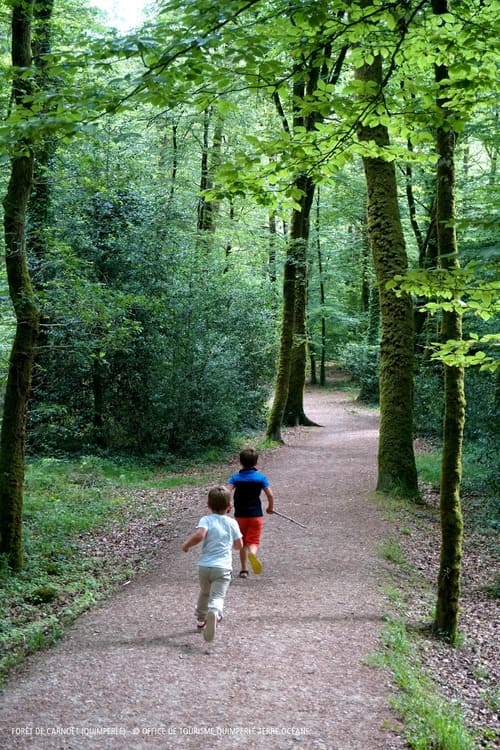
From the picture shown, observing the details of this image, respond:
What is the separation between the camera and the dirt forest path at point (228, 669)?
4.07 meters

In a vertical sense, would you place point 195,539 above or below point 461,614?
above

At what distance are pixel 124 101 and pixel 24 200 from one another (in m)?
3.38

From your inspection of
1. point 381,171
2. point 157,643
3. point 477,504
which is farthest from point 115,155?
point 157,643

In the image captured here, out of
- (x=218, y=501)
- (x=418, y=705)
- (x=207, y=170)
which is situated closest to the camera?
(x=418, y=705)

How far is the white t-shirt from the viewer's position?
17.9 ft

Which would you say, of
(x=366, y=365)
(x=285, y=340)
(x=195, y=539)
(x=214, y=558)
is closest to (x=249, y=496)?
(x=214, y=558)

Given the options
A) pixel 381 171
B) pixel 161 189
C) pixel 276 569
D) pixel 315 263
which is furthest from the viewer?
pixel 315 263

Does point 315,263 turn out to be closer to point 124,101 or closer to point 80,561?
point 80,561

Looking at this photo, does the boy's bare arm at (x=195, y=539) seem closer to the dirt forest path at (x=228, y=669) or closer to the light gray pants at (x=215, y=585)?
the light gray pants at (x=215, y=585)

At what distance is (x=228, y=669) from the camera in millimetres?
4965

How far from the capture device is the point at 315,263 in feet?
119

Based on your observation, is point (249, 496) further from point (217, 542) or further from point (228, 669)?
point (228, 669)

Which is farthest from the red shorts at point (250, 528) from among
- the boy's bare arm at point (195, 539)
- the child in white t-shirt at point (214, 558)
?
the boy's bare arm at point (195, 539)

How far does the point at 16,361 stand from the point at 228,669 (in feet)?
14.8
